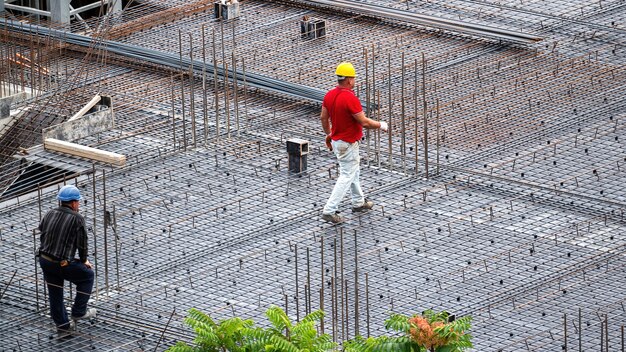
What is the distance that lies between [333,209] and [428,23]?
633cm

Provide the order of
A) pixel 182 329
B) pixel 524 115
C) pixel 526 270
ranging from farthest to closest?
pixel 524 115 → pixel 526 270 → pixel 182 329

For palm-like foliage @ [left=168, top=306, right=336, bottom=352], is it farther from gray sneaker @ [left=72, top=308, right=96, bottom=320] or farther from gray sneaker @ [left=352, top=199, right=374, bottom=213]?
gray sneaker @ [left=352, top=199, right=374, bottom=213]

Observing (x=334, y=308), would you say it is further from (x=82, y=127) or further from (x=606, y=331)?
(x=82, y=127)

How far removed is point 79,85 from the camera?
73.8 feet

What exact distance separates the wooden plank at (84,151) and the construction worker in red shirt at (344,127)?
Result: 280 cm

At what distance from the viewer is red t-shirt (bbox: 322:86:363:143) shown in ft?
59.6

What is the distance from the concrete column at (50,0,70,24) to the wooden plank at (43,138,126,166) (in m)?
4.48

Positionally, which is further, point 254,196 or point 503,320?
point 254,196

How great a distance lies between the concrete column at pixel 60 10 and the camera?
24734 mm

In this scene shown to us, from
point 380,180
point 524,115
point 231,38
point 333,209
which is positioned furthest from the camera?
point 231,38

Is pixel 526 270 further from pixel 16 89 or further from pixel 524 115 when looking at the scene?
pixel 16 89

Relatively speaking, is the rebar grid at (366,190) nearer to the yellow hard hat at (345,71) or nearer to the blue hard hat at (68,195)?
the blue hard hat at (68,195)

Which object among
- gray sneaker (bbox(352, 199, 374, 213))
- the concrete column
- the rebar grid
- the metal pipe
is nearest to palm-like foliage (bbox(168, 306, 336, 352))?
the rebar grid

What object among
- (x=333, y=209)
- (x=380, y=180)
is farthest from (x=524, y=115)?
(x=333, y=209)
